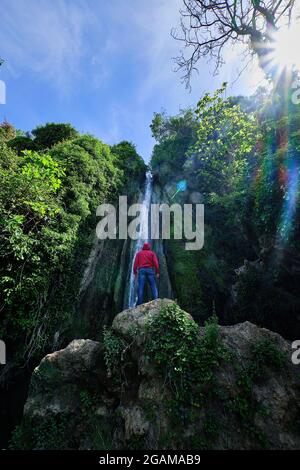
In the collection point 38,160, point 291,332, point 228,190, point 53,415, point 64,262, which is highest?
point 228,190

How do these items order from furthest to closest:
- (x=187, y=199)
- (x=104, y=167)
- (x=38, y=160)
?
(x=187, y=199)
(x=104, y=167)
(x=38, y=160)

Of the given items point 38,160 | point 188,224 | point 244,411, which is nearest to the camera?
point 244,411

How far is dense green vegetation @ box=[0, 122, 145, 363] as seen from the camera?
4.98m

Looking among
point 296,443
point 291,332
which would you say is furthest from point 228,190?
point 296,443

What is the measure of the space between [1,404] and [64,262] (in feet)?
13.2

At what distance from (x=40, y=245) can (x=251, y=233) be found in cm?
795

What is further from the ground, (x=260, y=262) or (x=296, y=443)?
(x=260, y=262)

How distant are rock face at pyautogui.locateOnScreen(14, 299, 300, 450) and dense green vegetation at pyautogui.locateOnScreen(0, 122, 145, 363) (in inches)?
40.9

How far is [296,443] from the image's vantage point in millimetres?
4027

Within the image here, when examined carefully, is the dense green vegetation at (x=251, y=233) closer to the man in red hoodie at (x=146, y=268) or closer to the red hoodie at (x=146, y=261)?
the man in red hoodie at (x=146, y=268)

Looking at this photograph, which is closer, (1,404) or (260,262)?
(1,404)
